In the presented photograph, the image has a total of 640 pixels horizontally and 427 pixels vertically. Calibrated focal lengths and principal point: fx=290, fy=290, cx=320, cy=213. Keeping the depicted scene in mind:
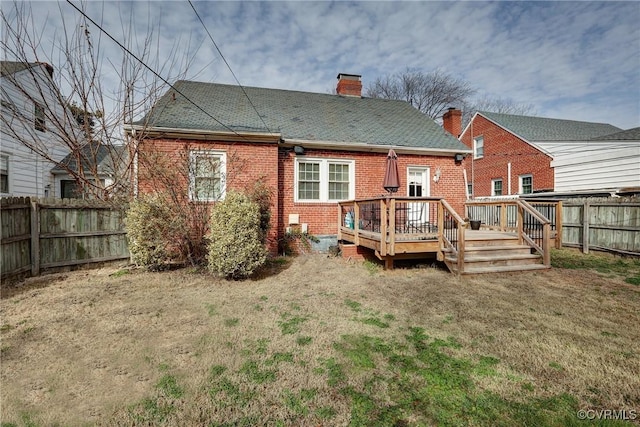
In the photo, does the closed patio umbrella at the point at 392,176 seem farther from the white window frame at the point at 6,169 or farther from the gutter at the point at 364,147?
the white window frame at the point at 6,169

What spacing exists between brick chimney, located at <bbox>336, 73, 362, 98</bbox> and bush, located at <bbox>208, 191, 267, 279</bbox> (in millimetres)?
9633

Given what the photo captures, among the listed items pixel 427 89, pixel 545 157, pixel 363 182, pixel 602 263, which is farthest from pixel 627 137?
pixel 427 89

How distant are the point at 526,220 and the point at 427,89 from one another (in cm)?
2428

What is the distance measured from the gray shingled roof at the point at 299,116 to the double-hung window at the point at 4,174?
23.0 feet

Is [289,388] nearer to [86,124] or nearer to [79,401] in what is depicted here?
[79,401]

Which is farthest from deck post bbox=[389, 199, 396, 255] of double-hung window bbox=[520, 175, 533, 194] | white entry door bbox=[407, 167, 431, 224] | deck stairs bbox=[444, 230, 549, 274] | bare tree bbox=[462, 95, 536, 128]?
bare tree bbox=[462, 95, 536, 128]

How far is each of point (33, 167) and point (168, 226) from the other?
34.7 ft

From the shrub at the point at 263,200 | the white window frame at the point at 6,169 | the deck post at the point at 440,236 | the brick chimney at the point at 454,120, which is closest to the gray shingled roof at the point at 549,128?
the brick chimney at the point at 454,120

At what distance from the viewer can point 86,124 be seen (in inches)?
306

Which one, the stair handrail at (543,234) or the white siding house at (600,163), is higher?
the white siding house at (600,163)

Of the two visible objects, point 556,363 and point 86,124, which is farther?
point 86,124

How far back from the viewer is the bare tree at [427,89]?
93.0 feet

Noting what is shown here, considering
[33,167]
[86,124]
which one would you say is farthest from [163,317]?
[33,167]

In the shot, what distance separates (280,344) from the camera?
3271 mm
